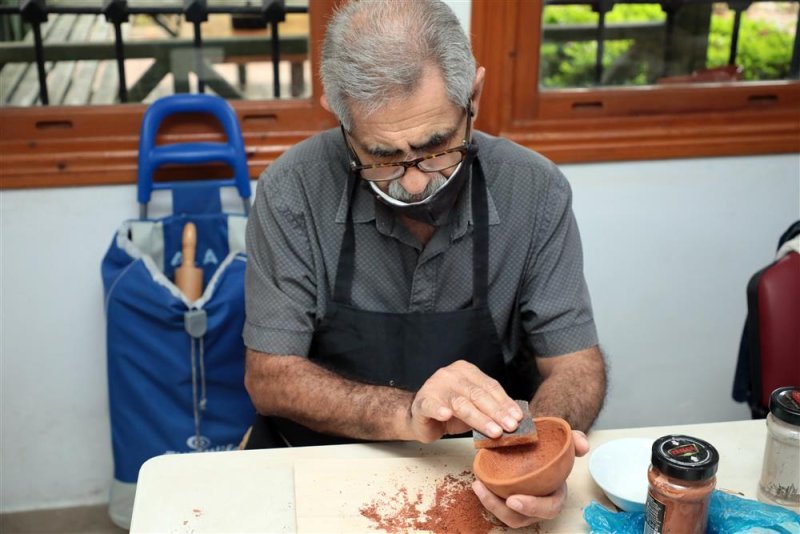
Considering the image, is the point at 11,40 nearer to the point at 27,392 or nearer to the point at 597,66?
the point at 27,392

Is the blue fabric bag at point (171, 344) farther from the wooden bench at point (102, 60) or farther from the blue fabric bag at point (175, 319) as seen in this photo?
the wooden bench at point (102, 60)

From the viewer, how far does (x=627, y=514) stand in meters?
1.38

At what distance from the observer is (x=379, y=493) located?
1.46 meters

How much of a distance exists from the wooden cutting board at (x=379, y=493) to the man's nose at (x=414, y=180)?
49cm

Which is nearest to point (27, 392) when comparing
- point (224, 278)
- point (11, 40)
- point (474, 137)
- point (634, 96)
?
point (224, 278)

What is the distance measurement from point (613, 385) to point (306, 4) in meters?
1.52

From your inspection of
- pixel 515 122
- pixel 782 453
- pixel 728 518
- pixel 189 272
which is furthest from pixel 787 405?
pixel 189 272

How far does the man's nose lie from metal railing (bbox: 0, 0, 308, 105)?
3.55ft

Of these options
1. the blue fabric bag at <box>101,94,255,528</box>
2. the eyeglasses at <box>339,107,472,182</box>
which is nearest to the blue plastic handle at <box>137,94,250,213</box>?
the blue fabric bag at <box>101,94,255,528</box>

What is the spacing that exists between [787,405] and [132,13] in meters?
1.99

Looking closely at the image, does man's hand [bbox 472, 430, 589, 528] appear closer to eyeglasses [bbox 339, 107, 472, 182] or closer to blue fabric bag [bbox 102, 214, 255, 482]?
eyeglasses [bbox 339, 107, 472, 182]

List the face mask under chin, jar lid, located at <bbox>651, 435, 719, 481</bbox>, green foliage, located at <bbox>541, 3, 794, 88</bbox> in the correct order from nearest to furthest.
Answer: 1. jar lid, located at <bbox>651, 435, 719, 481</bbox>
2. the face mask under chin
3. green foliage, located at <bbox>541, 3, 794, 88</bbox>

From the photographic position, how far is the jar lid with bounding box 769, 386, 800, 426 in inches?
53.6

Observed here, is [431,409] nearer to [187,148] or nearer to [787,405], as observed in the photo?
[787,405]
